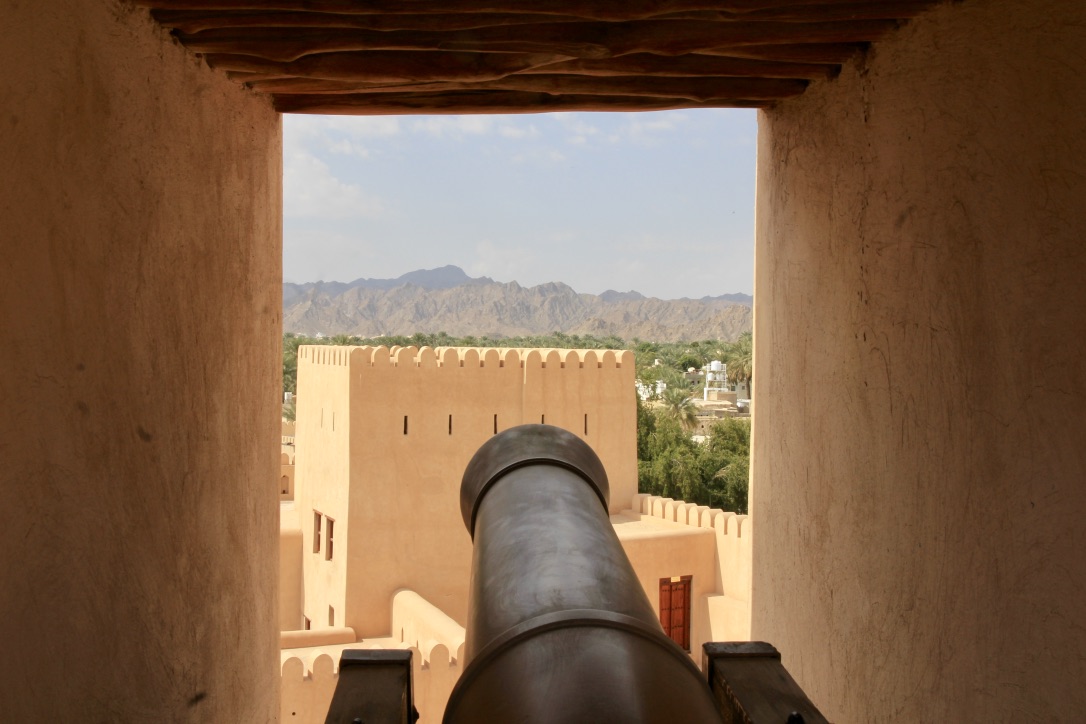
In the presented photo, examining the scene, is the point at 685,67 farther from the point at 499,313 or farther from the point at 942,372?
the point at 499,313

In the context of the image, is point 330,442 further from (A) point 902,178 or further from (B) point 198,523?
(A) point 902,178

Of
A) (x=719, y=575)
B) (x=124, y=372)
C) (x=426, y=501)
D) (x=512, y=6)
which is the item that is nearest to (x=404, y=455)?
(x=426, y=501)

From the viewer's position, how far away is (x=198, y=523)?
343cm

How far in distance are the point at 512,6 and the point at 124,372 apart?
5.45ft

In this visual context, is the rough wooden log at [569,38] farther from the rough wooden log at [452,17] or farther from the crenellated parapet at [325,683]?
the crenellated parapet at [325,683]

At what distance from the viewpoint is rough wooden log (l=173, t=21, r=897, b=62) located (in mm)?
3186

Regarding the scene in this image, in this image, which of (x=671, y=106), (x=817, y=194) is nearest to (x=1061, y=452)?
(x=817, y=194)

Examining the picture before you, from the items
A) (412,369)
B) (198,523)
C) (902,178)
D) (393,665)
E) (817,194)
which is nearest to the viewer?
(393,665)

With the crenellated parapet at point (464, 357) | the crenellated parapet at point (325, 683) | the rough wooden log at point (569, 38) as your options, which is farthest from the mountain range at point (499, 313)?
the rough wooden log at point (569, 38)

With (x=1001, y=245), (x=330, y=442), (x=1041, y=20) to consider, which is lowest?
(x=330, y=442)

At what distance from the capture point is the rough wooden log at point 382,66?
345cm

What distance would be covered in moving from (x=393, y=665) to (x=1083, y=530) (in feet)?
6.61

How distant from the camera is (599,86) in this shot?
3.84 metres

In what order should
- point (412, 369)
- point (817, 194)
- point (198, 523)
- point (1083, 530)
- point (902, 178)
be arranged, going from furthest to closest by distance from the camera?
point (412, 369) < point (817, 194) < point (198, 523) < point (902, 178) < point (1083, 530)
